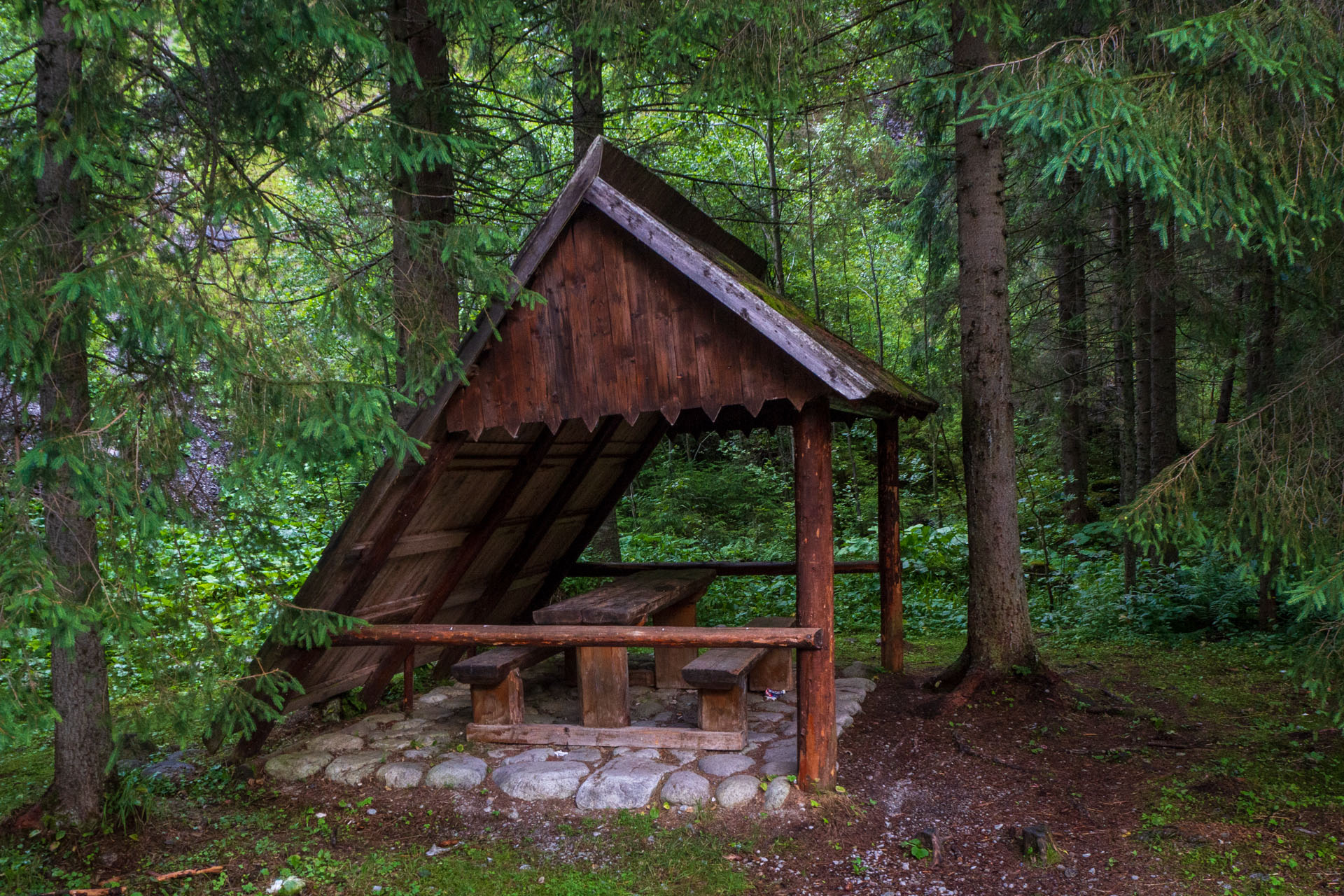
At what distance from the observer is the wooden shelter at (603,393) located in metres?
5.02

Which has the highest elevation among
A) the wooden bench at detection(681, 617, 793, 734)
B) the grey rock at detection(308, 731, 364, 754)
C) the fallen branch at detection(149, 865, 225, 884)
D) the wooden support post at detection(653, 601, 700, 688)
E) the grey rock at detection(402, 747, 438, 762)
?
the wooden bench at detection(681, 617, 793, 734)

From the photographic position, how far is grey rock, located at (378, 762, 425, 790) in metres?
5.55

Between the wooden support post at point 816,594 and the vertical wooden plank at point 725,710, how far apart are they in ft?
2.38

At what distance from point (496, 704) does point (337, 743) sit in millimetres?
1156

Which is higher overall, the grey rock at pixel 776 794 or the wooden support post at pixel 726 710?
the wooden support post at pixel 726 710

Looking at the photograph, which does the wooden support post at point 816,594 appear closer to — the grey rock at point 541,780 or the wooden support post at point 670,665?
the grey rock at point 541,780

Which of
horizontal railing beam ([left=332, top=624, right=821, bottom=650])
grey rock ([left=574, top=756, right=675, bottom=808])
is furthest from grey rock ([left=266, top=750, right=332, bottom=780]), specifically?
grey rock ([left=574, top=756, right=675, bottom=808])

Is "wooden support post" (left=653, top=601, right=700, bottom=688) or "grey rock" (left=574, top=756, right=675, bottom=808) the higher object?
"wooden support post" (left=653, top=601, right=700, bottom=688)

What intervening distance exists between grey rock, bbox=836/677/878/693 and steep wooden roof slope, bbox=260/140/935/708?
2374 mm

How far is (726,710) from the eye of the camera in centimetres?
582

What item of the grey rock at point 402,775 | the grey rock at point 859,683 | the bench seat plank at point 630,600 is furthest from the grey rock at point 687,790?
the grey rock at point 859,683

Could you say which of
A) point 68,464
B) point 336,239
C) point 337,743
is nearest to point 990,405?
point 336,239

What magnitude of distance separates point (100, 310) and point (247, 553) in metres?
1.47

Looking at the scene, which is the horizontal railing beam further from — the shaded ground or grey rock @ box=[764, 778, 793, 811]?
the shaded ground
